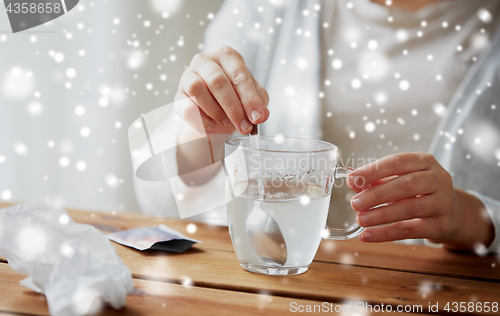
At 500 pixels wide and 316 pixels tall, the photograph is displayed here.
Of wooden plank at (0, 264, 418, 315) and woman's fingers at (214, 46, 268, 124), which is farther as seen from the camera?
woman's fingers at (214, 46, 268, 124)

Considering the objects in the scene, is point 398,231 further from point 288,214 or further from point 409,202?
point 288,214

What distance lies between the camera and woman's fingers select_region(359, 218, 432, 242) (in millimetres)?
508

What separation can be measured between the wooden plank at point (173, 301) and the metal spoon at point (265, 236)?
0.05 meters

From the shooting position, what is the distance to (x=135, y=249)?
51 cm

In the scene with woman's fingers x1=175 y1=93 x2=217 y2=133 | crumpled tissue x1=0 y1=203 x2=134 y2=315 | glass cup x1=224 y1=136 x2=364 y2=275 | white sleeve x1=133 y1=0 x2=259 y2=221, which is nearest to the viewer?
crumpled tissue x1=0 y1=203 x2=134 y2=315

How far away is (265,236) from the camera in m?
0.42

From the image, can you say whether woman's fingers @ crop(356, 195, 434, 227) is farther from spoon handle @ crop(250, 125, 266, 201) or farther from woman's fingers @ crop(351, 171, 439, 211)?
spoon handle @ crop(250, 125, 266, 201)

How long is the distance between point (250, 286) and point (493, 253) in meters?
0.41

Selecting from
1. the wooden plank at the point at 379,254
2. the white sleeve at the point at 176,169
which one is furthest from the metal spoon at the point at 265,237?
the white sleeve at the point at 176,169

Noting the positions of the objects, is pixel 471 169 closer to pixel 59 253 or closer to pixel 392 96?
pixel 392 96

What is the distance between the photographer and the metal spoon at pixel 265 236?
420 millimetres

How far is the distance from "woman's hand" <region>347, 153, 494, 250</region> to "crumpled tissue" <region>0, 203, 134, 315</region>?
0.28 meters

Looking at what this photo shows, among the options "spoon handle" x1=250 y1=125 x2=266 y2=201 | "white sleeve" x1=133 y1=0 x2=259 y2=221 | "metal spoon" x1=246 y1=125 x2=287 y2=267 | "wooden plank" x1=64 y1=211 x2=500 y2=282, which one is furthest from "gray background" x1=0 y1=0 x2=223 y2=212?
"metal spoon" x1=246 y1=125 x2=287 y2=267

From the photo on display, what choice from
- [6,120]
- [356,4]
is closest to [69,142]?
[6,120]
